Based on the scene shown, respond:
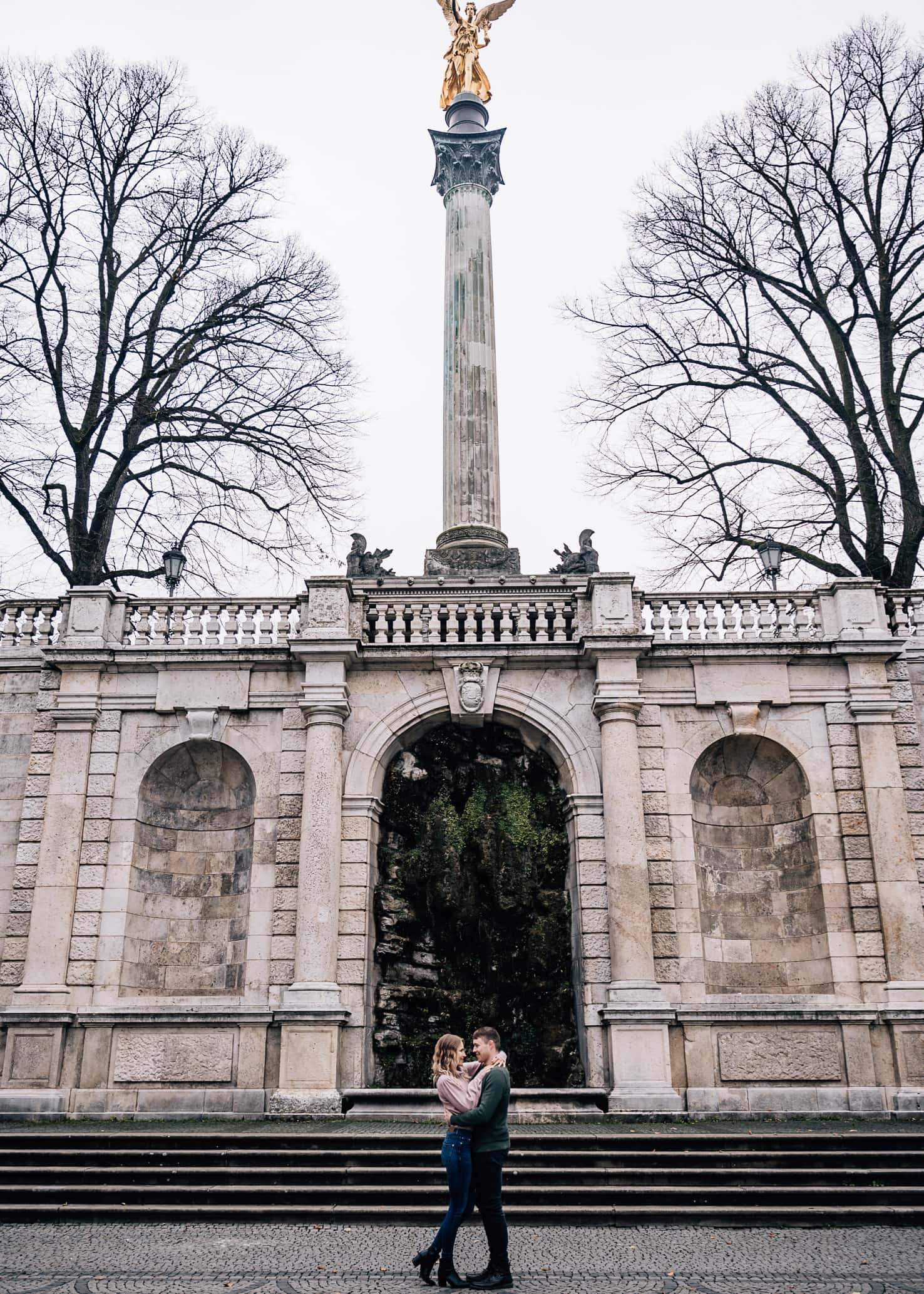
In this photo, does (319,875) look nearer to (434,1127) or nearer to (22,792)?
(434,1127)

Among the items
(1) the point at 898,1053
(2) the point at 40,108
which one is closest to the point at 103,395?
(2) the point at 40,108

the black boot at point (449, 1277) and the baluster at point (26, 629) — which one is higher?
the baluster at point (26, 629)

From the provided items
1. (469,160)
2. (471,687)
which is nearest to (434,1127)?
(471,687)

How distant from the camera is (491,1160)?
26.4 feet

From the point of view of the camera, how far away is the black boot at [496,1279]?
26.6ft

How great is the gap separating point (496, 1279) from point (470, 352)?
1835 cm

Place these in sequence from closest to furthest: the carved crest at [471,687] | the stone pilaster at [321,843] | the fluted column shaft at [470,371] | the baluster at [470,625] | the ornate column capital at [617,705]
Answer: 1. the stone pilaster at [321,843]
2. the ornate column capital at [617,705]
3. the carved crest at [471,687]
4. the baluster at [470,625]
5. the fluted column shaft at [470,371]

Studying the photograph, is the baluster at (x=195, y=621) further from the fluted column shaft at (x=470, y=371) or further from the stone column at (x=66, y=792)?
the fluted column shaft at (x=470, y=371)

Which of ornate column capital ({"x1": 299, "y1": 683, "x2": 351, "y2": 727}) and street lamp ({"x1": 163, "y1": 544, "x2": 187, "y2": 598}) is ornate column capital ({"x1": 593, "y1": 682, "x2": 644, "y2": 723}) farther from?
street lamp ({"x1": 163, "y1": 544, "x2": 187, "y2": 598})

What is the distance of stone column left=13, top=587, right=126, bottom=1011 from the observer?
52.4 feet

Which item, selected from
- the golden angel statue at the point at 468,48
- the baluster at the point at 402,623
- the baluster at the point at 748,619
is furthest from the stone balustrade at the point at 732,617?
the golden angel statue at the point at 468,48

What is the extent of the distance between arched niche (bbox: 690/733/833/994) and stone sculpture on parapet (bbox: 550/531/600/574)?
428 centimetres

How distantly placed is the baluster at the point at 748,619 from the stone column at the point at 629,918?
1.94m

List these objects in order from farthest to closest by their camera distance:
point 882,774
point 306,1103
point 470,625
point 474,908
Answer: point 470,625 → point 474,908 → point 882,774 → point 306,1103
